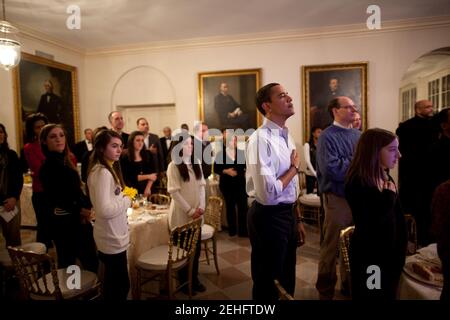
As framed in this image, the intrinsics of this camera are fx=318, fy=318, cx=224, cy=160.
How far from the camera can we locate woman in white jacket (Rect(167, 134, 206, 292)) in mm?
3207

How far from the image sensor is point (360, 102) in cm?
640

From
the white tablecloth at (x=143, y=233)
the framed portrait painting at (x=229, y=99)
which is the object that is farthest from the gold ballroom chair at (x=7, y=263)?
the framed portrait painting at (x=229, y=99)

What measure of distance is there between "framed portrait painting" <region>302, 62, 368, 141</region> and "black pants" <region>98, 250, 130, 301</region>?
16.6ft

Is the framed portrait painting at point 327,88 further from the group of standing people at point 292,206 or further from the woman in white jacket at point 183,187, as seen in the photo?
the group of standing people at point 292,206

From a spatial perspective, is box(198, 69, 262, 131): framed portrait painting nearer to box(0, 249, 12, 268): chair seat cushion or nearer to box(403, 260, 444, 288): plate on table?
box(0, 249, 12, 268): chair seat cushion

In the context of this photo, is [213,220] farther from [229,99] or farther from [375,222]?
[229,99]

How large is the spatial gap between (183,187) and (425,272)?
7.37 ft

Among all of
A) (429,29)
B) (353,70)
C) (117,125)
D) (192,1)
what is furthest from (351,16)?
(117,125)

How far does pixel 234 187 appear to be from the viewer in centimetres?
523

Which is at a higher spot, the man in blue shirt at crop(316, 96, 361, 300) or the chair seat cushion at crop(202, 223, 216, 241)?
the man in blue shirt at crop(316, 96, 361, 300)

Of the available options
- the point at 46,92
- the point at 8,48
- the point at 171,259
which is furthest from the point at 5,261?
the point at 46,92

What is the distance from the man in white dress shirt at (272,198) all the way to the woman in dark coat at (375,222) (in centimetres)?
38

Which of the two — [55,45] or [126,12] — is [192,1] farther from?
[55,45]

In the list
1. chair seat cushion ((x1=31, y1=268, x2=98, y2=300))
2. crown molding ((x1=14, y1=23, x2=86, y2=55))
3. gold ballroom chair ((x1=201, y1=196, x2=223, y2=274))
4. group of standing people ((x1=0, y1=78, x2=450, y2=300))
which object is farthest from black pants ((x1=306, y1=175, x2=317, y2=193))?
crown molding ((x1=14, y1=23, x2=86, y2=55))
